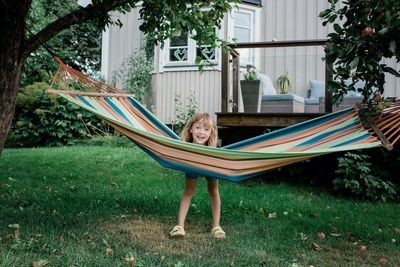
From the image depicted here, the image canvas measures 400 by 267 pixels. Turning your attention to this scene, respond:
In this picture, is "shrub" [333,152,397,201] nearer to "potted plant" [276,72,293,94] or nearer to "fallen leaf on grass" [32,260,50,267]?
"potted plant" [276,72,293,94]

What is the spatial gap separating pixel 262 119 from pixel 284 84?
1143 mm

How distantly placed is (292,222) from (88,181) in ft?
8.41

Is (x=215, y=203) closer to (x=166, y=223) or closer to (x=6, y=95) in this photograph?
(x=166, y=223)

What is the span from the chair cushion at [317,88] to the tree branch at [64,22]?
11.3ft

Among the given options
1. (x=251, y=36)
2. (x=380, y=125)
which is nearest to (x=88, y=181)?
(x=380, y=125)

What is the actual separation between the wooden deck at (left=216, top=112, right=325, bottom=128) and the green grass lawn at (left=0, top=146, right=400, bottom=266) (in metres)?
0.70

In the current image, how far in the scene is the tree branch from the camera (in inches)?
130

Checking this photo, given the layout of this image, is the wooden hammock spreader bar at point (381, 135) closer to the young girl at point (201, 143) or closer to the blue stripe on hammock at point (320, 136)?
the blue stripe on hammock at point (320, 136)

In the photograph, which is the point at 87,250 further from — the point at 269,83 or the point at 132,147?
the point at 132,147

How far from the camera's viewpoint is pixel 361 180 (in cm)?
497

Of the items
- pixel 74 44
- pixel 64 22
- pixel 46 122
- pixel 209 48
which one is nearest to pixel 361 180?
pixel 64 22

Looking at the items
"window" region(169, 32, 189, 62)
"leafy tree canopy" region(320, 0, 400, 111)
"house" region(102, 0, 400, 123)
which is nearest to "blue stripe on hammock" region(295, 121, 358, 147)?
"leafy tree canopy" region(320, 0, 400, 111)

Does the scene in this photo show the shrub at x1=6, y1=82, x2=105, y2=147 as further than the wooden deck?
Yes

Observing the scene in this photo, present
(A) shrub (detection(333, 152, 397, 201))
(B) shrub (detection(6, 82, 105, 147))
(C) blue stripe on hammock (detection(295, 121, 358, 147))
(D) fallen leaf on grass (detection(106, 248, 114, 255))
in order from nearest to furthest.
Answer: (D) fallen leaf on grass (detection(106, 248, 114, 255))
(C) blue stripe on hammock (detection(295, 121, 358, 147))
(A) shrub (detection(333, 152, 397, 201))
(B) shrub (detection(6, 82, 105, 147))
